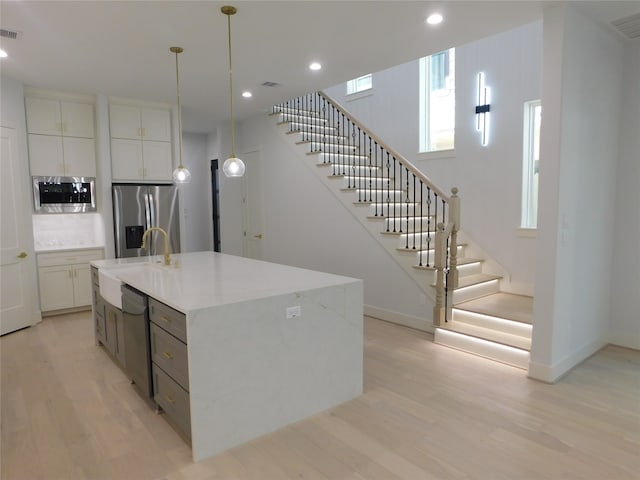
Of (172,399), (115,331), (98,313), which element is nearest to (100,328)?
(98,313)

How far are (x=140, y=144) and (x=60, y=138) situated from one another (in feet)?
3.15

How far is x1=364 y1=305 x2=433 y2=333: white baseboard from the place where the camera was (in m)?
4.55

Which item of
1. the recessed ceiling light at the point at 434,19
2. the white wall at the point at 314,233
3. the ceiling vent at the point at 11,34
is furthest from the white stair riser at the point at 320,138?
the ceiling vent at the point at 11,34

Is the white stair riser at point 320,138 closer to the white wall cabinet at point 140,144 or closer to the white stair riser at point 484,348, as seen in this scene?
the white wall cabinet at point 140,144

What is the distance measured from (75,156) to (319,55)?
3.59 meters

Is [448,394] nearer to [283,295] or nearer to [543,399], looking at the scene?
[543,399]

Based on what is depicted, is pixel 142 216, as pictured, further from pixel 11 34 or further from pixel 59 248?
pixel 11 34

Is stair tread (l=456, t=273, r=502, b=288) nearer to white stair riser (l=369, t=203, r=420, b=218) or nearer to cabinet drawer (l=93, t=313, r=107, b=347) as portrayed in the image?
white stair riser (l=369, t=203, r=420, b=218)

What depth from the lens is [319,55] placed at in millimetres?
4074

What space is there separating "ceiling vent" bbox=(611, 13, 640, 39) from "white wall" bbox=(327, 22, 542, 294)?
1164 mm

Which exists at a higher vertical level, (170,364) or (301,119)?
(301,119)

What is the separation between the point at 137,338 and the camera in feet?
9.73

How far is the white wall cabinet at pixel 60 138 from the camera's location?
513cm

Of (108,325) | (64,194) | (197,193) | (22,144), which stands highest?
(22,144)
